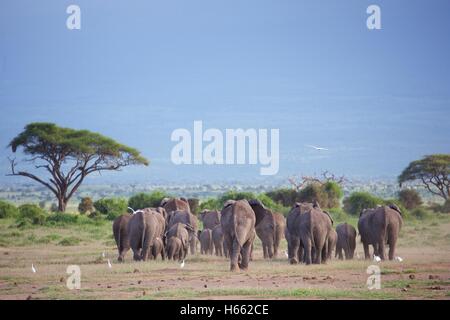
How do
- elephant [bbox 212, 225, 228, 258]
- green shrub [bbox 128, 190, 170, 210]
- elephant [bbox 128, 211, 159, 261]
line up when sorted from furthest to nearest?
green shrub [bbox 128, 190, 170, 210]
elephant [bbox 212, 225, 228, 258]
elephant [bbox 128, 211, 159, 261]

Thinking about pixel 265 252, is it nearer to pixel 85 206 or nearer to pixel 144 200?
pixel 144 200

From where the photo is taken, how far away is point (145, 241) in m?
24.9

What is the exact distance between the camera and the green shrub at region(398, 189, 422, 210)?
54.5m

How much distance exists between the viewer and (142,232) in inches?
976

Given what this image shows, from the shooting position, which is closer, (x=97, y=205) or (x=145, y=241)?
(x=145, y=241)

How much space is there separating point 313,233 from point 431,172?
32808 mm

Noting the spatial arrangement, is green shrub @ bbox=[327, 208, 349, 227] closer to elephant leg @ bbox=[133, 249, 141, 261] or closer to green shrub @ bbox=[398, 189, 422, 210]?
green shrub @ bbox=[398, 189, 422, 210]

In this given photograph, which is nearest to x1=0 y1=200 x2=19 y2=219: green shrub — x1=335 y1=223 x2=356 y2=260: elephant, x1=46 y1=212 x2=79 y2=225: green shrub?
x1=46 y1=212 x2=79 y2=225: green shrub

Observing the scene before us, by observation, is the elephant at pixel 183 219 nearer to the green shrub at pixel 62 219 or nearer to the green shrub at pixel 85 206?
the green shrub at pixel 62 219

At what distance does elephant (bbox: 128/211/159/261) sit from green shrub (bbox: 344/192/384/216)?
24.7 m

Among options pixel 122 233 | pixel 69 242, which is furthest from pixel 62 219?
pixel 122 233
